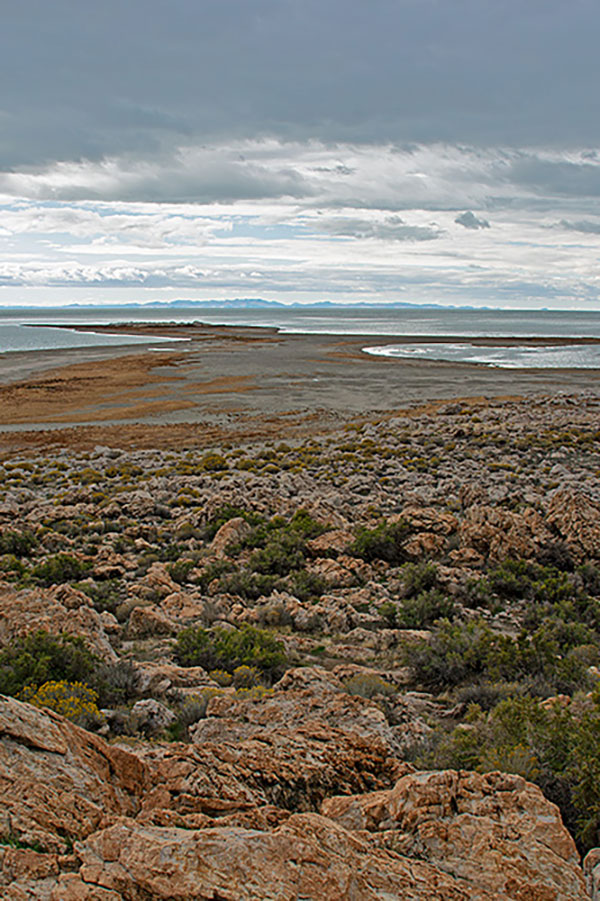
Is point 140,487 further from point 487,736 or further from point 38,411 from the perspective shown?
point 38,411

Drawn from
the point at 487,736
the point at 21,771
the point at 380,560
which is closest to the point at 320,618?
the point at 380,560

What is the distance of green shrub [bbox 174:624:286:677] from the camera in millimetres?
7738

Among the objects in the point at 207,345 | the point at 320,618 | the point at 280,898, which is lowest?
the point at 320,618

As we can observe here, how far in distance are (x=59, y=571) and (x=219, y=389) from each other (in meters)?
38.0

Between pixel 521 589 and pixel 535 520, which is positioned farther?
pixel 535 520

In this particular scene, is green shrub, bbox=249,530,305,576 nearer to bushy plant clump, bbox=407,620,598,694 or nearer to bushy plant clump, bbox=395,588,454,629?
bushy plant clump, bbox=395,588,454,629

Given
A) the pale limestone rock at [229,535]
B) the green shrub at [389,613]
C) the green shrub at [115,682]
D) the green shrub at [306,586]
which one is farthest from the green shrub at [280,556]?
the green shrub at [115,682]

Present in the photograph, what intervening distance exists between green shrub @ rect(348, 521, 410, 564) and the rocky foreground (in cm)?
5

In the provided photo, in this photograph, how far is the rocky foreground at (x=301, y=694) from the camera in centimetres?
336

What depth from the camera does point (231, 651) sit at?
7.88 meters

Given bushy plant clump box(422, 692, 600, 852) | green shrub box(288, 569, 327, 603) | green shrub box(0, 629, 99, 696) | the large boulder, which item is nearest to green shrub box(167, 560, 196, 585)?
green shrub box(288, 569, 327, 603)

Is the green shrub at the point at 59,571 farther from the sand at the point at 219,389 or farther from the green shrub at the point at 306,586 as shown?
the sand at the point at 219,389

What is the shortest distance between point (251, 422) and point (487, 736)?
3036 centimetres

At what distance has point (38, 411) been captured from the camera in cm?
4000
